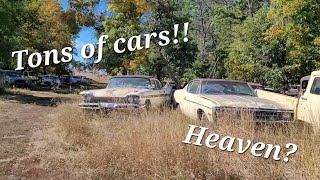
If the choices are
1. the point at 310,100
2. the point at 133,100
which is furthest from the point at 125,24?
the point at 310,100

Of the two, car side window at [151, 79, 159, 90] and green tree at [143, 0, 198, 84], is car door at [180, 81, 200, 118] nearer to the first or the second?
car side window at [151, 79, 159, 90]

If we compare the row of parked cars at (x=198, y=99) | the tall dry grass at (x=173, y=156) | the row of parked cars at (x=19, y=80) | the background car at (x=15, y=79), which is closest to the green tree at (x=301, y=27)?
the row of parked cars at (x=198, y=99)

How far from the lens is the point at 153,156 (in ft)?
19.5

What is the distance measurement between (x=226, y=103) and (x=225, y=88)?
2175 mm

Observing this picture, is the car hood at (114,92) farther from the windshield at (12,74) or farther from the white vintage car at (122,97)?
the windshield at (12,74)

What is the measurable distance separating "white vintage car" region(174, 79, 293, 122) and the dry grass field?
1.27m

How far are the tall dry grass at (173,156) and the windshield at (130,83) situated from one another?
16.9 ft

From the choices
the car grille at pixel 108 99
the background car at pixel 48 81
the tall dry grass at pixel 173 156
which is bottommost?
the background car at pixel 48 81

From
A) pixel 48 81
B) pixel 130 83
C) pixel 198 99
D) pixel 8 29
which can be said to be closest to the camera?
pixel 198 99

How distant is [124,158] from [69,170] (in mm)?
868

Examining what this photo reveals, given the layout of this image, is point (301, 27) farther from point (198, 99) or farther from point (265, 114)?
point (265, 114)

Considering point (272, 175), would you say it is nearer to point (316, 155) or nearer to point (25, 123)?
point (316, 155)

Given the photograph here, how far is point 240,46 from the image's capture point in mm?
28500

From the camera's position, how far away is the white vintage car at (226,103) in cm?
823
